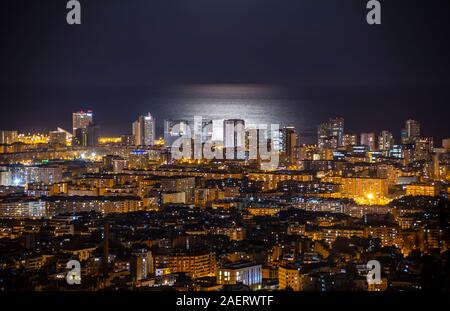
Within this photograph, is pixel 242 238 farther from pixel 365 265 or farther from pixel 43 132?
pixel 43 132

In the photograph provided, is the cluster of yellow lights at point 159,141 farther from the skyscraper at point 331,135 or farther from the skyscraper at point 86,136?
the skyscraper at point 331,135

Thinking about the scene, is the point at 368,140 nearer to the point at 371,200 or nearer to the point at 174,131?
the point at 174,131

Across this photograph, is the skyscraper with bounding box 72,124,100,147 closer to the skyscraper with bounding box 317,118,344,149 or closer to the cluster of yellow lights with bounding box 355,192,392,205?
the skyscraper with bounding box 317,118,344,149

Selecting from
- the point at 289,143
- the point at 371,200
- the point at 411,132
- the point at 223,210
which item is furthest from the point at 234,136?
the point at 223,210

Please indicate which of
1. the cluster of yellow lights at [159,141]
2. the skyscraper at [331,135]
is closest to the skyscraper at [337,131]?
the skyscraper at [331,135]

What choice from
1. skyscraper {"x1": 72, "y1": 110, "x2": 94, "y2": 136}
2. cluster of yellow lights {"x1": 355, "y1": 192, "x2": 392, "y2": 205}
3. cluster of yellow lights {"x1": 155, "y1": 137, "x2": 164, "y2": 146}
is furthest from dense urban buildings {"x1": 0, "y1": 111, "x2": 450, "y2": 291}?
skyscraper {"x1": 72, "y1": 110, "x2": 94, "y2": 136}
